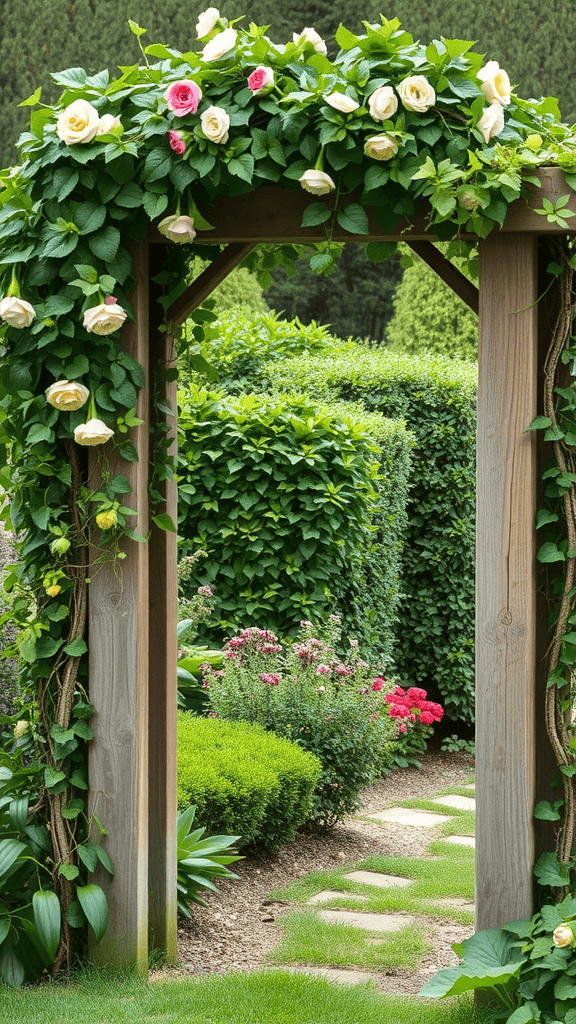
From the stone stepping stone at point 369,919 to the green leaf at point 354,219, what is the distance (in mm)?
2294

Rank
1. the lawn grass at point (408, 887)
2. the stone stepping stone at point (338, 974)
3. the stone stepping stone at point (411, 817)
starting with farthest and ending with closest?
the stone stepping stone at point (411, 817) < the lawn grass at point (408, 887) < the stone stepping stone at point (338, 974)

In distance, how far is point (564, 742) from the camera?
2.68 m

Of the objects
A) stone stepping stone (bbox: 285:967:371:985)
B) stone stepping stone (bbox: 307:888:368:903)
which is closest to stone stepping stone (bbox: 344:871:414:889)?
stone stepping stone (bbox: 307:888:368:903)

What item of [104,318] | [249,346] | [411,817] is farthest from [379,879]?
[249,346]

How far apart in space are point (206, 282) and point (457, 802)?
11.9 ft

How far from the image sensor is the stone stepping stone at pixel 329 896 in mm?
3842

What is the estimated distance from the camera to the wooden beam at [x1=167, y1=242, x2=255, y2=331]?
3.02 metres

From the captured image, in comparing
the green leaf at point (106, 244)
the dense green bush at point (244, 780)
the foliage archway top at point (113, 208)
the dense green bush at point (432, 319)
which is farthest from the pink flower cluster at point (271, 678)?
the dense green bush at point (432, 319)

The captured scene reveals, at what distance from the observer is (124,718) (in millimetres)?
2855

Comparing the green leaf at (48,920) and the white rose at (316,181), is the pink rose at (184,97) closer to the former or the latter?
the white rose at (316,181)

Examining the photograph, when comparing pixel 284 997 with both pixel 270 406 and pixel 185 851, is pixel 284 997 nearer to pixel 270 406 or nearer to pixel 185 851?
pixel 185 851

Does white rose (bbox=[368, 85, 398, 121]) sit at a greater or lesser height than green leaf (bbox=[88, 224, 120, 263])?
greater

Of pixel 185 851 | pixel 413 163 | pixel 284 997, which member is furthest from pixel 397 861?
pixel 413 163

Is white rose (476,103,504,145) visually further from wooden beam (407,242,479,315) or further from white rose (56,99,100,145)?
white rose (56,99,100,145)
